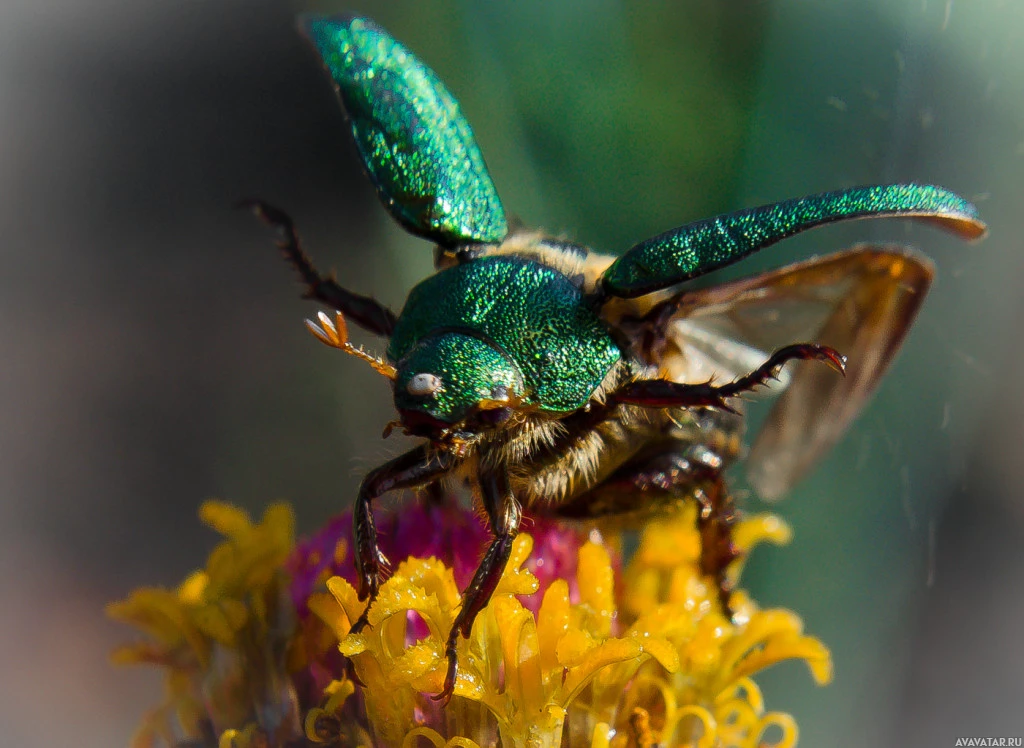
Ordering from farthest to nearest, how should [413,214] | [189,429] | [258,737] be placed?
1. [189,429]
2. [258,737]
3. [413,214]

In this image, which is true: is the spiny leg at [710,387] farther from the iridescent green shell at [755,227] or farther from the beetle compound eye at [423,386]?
the beetle compound eye at [423,386]

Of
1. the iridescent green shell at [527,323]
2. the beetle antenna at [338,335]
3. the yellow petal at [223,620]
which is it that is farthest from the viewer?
the yellow petal at [223,620]

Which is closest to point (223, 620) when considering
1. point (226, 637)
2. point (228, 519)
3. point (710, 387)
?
point (226, 637)

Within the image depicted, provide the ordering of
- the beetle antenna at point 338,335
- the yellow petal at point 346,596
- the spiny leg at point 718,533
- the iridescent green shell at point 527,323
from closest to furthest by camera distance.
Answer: the beetle antenna at point 338,335
the iridescent green shell at point 527,323
the yellow petal at point 346,596
the spiny leg at point 718,533

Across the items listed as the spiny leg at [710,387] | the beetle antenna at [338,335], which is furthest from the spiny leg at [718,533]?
the beetle antenna at [338,335]

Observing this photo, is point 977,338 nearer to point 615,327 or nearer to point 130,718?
point 615,327

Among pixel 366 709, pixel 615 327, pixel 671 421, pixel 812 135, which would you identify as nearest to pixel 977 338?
pixel 812 135

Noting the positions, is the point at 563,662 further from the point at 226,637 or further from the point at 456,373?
the point at 226,637

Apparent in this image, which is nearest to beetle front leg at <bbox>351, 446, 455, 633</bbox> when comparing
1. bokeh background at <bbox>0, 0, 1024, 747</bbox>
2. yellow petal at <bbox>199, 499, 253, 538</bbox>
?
bokeh background at <bbox>0, 0, 1024, 747</bbox>
